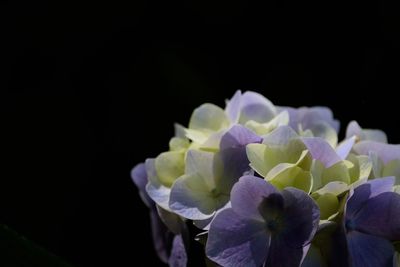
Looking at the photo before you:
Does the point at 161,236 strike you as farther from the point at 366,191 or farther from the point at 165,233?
the point at 366,191

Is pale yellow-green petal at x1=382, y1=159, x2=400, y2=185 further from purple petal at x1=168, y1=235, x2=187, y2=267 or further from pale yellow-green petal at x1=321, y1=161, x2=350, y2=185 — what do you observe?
purple petal at x1=168, y1=235, x2=187, y2=267

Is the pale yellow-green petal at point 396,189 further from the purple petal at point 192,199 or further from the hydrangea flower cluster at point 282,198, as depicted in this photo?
the purple petal at point 192,199

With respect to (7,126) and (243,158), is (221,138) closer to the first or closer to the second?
(243,158)

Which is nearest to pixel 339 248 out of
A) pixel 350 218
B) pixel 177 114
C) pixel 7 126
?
pixel 350 218

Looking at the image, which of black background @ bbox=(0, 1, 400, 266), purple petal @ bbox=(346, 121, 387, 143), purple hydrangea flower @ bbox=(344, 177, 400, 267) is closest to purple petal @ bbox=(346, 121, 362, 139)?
purple petal @ bbox=(346, 121, 387, 143)

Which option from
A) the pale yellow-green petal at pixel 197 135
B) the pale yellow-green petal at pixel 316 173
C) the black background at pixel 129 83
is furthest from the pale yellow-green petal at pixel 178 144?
the black background at pixel 129 83

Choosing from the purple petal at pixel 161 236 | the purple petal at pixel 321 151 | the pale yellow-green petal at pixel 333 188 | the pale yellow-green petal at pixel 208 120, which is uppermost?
the pale yellow-green petal at pixel 208 120
